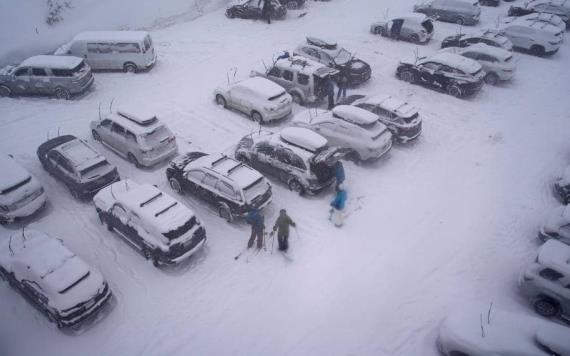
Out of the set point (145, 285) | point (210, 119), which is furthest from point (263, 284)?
point (210, 119)

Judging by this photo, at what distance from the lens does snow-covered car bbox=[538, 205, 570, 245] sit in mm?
12930

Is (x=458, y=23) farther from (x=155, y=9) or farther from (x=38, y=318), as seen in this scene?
(x=38, y=318)

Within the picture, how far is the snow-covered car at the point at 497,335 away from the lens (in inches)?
372

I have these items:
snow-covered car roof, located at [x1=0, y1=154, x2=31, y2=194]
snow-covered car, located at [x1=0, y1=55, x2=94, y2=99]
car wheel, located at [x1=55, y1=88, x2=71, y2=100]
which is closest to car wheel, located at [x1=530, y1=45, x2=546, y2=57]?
snow-covered car, located at [x1=0, y1=55, x2=94, y2=99]

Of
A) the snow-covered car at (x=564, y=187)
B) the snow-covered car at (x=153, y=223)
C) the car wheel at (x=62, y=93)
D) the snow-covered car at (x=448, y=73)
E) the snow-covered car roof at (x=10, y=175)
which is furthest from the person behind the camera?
the snow-covered car at (x=448, y=73)

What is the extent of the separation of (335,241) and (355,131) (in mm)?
5043

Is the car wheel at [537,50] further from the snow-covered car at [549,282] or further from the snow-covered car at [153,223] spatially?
the snow-covered car at [153,223]

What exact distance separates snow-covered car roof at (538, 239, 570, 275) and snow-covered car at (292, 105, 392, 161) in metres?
6.54

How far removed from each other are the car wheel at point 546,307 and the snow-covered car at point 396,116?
26.4 feet

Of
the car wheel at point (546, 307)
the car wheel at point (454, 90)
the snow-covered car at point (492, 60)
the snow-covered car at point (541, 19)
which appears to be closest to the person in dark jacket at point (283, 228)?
the car wheel at point (546, 307)

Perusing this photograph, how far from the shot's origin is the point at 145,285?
12.2 meters

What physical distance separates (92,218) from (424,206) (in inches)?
449

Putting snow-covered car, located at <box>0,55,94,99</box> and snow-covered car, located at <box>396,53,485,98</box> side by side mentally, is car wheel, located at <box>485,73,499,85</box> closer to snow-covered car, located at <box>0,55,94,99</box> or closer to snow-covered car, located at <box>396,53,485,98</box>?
snow-covered car, located at <box>396,53,485,98</box>

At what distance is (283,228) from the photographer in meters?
12.7
